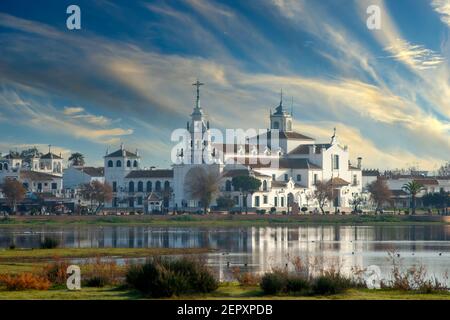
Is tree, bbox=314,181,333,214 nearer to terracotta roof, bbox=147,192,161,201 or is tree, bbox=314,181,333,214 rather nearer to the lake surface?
terracotta roof, bbox=147,192,161,201

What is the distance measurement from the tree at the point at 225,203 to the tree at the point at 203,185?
102 cm

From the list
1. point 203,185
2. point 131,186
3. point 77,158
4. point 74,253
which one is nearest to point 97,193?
point 203,185

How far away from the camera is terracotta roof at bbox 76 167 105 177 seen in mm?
147500

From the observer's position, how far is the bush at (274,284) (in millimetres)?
23984

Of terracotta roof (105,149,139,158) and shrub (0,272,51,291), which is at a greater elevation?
terracotta roof (105,149,139,158)

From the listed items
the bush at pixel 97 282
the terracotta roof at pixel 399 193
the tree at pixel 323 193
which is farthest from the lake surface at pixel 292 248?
the terracotta roof at pixel 399 193

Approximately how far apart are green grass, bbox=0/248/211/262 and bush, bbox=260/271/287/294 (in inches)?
683

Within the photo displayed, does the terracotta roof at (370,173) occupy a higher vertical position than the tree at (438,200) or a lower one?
higher

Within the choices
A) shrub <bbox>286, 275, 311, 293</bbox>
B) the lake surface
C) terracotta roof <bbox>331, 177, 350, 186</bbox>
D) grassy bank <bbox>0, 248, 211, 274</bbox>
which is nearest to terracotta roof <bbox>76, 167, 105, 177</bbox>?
terracotta roof <bbox>331, 177, 350, 186</bbox>

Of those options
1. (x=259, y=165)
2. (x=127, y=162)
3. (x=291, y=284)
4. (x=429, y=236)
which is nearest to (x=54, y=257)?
(x=291, y=284)

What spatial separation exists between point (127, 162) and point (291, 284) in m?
120

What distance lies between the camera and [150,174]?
138m

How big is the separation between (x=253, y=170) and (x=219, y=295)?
332 feet

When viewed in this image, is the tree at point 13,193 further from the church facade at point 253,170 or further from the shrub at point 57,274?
the shrub at point 57,274
